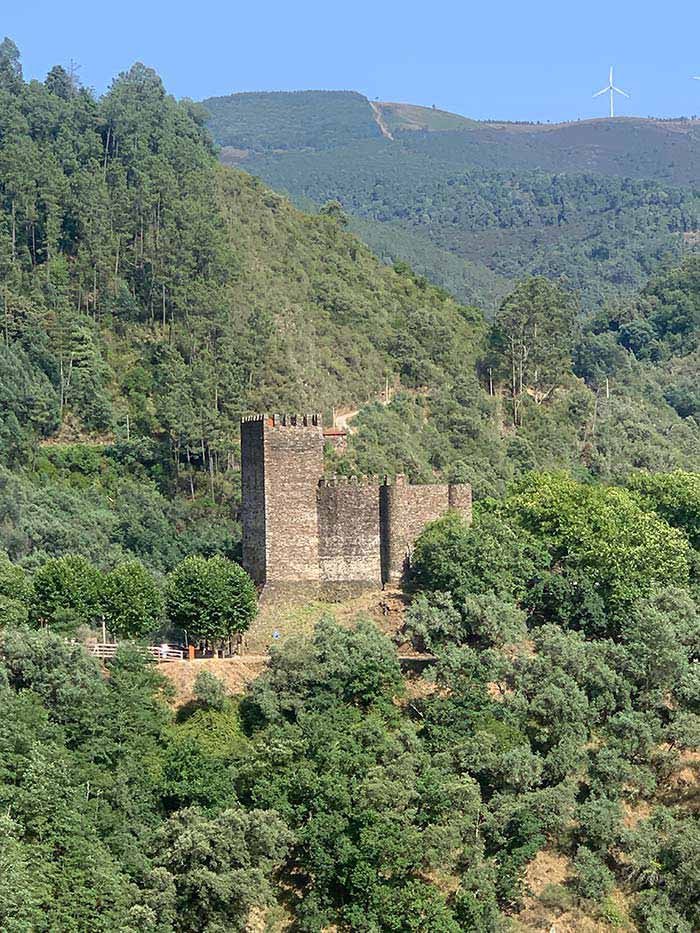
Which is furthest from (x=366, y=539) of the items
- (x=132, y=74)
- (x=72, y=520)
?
(x=132, y=74)

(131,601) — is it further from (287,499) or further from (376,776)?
(376,776)

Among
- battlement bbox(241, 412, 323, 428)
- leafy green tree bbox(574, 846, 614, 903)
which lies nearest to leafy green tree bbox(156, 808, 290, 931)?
leafy green tree bbox(574, 846, 614, 903)

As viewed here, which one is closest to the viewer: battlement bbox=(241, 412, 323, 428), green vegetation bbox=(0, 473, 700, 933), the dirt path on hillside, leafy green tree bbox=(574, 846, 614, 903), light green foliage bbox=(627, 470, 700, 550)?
green vegetation bbox=(0, 473, 700, 933)

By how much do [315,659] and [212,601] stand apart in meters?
3.85

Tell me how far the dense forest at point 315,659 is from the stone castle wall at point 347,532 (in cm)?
150

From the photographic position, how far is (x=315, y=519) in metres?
48.1

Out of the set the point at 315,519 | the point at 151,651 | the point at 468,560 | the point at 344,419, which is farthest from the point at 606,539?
the point at 344,419

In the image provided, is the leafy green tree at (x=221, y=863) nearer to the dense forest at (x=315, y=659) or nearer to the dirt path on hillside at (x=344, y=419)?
the dense forest at (x=315, y=659)

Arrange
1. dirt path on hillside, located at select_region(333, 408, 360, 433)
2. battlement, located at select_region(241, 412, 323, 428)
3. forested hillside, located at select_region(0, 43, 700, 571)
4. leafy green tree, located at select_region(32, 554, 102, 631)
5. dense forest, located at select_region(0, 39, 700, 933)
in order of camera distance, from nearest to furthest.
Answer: dense forest, located at select_region(0, 39, 700, 933) → leafy green tree, located at select_region(32, 554, 102, 631) → battlement, located at select_region(241, 412, 323, 428) → forested hillside, located at select_region(0, 43, 700, 571) → dirt path on hillside, located at select_region(333, 408, 360, 433)

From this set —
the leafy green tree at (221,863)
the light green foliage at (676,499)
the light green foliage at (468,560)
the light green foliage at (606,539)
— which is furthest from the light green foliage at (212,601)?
the light green foliage at (676,499)

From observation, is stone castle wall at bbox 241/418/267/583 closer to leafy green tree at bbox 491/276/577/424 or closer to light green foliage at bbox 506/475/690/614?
light green foliage at bbox 506/475/690/614

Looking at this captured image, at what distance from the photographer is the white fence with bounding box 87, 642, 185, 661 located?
146ft

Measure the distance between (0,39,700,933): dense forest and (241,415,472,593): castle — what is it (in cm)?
118

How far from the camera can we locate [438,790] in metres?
40.2
